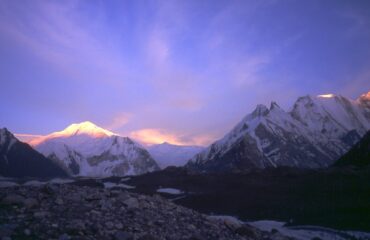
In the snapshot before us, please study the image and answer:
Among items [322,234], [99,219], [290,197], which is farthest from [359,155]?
[99,219]

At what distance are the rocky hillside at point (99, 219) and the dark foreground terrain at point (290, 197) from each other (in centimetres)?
1314

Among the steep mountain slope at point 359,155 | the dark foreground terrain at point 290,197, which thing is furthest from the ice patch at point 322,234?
the steep mountain slope at point 359,155

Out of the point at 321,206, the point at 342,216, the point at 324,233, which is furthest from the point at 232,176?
the point at 324,233

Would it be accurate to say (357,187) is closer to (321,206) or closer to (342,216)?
(321,206)

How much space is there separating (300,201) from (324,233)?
80.1 feet

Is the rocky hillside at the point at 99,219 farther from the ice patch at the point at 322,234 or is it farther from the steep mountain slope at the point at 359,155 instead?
the steep mountain slope at the point at 359,155

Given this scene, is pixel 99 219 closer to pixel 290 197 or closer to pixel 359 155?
pixel 290 197

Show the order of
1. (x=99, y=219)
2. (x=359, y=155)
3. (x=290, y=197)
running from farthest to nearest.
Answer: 1. (x=359, y=155)
2. (x=290, y=197)
3. (x=99, y=219)

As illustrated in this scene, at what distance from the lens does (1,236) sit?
1148 centimetres

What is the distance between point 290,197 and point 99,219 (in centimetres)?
4143

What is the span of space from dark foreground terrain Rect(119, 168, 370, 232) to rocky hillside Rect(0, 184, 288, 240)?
13.1 m

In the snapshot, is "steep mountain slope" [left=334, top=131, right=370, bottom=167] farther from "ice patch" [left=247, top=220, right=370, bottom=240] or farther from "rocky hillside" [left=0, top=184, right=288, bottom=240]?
"rocky hillside" [left=0, top=184, right=288, bottom=240]

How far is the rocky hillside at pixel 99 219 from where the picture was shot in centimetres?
1262

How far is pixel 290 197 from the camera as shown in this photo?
51.4 meters
